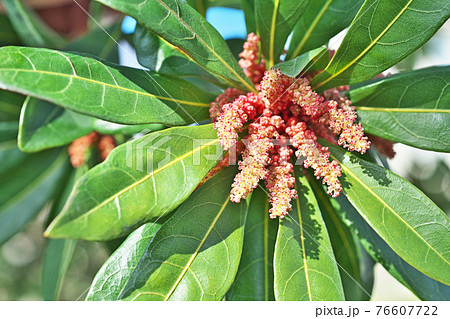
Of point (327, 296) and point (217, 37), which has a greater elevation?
point (217, 37)

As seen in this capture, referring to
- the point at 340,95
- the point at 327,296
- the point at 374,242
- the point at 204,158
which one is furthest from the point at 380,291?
the point at 204,158

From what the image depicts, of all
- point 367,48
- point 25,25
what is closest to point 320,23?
point 367,48

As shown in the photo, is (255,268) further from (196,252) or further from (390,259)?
(390,259)

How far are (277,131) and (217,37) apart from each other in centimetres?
25

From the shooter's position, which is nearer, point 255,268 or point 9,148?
point 255,268

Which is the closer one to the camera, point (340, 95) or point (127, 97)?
point (127, 97)

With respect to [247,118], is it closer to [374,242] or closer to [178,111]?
[178,111]

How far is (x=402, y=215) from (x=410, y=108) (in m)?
0.27

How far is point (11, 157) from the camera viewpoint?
1.44 meters

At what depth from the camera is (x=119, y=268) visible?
2.95 feet

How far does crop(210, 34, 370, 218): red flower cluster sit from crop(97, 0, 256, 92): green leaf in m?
0.09

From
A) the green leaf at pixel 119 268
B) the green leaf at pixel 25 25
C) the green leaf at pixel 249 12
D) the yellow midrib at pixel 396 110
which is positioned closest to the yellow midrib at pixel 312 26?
the green leaf at pixel 249 12

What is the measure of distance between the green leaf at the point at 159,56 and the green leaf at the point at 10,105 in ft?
2.40

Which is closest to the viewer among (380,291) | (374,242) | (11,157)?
(374,242)
